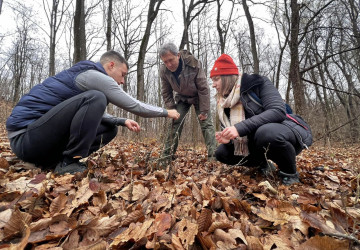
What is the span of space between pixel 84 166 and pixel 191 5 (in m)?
8.82

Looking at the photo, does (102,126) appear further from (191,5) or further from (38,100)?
(191,5)

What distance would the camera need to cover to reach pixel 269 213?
3.99ft

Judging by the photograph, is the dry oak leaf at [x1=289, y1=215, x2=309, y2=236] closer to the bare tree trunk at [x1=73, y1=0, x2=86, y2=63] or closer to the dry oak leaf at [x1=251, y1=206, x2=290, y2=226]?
the dry oak leaf at [x1=251, y1=206, x2=290, y2=226]

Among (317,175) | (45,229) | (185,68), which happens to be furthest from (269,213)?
(185,68)

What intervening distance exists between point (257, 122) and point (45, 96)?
80.6 inches

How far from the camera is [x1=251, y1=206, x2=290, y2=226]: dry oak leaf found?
1112 millimetres

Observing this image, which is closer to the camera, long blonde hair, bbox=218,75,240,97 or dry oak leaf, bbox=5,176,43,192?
dry oak leaf, bbox=5,176,43,192

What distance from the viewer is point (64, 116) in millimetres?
1943

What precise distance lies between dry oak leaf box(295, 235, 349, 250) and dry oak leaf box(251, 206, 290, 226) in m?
0.28

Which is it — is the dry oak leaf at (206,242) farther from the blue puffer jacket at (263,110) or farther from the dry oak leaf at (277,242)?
the blue puffer jacket at (263,110)

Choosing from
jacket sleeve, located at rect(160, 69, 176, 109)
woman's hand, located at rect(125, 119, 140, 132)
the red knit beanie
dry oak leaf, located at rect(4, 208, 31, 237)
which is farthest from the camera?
jacket sleeve, located at rect(160, 69, 176, 109)

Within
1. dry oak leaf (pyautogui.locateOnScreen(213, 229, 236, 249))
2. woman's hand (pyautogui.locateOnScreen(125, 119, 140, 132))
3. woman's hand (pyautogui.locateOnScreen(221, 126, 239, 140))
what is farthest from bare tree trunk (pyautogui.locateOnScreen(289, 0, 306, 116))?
dry oak leaf (pyautogui.locateOnScreen(213, 229, 236, 249))

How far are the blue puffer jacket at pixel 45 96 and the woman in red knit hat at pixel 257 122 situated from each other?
1349mm

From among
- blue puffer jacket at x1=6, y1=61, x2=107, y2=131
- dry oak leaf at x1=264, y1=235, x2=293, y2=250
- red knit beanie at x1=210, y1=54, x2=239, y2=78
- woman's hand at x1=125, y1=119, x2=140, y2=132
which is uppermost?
red knit beanie at x1=210, y1=54, x2=239, y2=78
